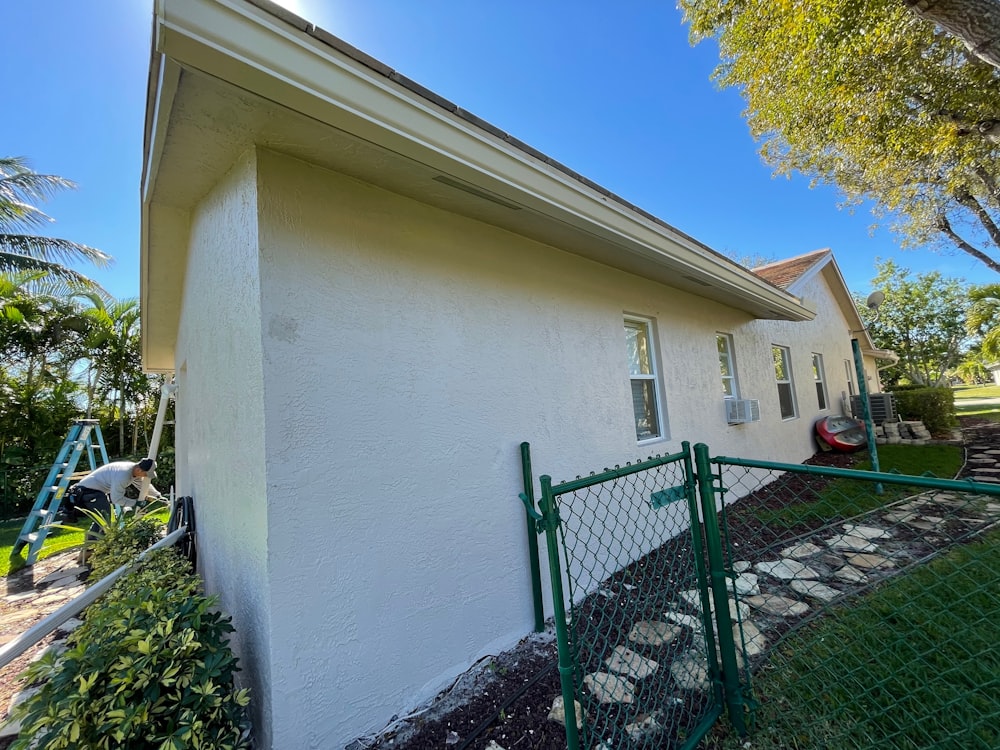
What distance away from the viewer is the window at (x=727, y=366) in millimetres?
6125

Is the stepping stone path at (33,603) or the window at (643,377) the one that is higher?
the window at (643,377)

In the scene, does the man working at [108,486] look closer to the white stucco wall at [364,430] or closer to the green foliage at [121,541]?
the green foliage at [121,541]

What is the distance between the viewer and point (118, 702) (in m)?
1.46

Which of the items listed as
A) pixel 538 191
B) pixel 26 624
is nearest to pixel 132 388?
pixel 26 624

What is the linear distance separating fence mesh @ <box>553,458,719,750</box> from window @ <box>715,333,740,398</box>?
262 cm

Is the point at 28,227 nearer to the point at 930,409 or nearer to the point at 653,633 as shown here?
the point at 653,633

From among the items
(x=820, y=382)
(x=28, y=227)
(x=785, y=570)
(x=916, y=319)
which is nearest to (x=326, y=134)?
(x=785, y=570)

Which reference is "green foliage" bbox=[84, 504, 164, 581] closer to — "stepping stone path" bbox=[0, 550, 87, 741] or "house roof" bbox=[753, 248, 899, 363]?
"stepping stone path" bbox=[0, 550, 87, 741]

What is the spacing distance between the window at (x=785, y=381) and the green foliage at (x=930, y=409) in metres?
6.02

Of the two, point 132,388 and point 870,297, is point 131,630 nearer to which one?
point 870,297

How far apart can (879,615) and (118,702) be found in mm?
4094

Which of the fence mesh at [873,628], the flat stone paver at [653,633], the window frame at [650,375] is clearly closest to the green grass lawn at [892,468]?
the fence mesh at [873,628]

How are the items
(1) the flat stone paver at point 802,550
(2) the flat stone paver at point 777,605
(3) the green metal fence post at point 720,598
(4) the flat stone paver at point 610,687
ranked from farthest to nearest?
(1) the flat stone paver at point 802,550 → (2) the flat stone paver at point 777,605 → (4) the flat stone paver at point 610,687 → (3) the green metal fence post at point 720,598

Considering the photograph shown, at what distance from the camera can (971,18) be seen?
378 centimetres
